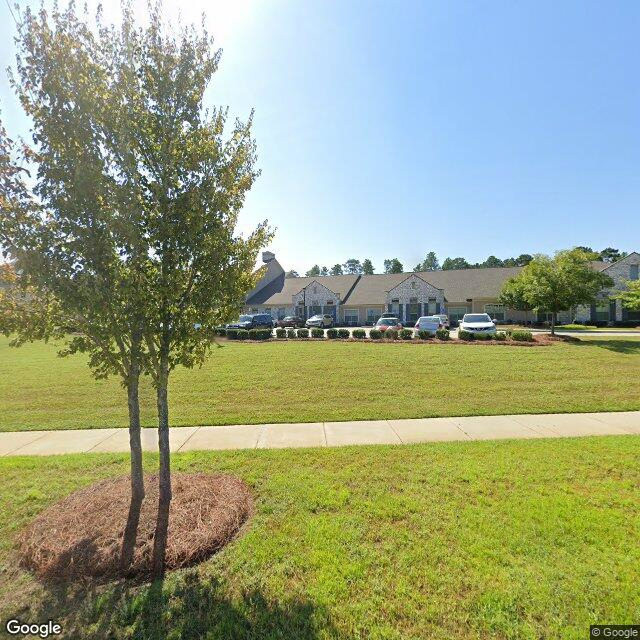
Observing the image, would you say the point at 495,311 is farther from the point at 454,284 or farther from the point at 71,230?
the point at 71,230

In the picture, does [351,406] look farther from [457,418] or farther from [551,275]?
[551,275]

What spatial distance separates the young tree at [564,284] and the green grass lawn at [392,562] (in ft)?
55.7

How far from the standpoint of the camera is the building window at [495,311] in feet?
126

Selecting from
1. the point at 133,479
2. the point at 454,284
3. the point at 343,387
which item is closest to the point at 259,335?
the point at 343,387

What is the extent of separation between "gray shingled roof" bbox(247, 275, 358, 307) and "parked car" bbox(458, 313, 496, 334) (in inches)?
890

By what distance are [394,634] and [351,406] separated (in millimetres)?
6384

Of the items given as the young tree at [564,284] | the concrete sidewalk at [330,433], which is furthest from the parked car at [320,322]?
the concrete sidewalk at [330,433]

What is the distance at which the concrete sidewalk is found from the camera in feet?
21.7

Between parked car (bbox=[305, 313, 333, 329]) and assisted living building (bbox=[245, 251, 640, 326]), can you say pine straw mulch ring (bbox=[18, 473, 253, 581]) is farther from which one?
parked car (bbox=[305, 313, 333, 329])

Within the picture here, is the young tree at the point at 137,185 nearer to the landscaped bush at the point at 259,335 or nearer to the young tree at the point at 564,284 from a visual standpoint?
the landscaped bush at the point at 259,335

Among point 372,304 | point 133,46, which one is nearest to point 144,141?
point 133,46

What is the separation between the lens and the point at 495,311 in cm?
3850

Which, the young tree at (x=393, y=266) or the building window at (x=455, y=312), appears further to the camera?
the young tree at (x=393, y=266)

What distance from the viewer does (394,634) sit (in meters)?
2.61
